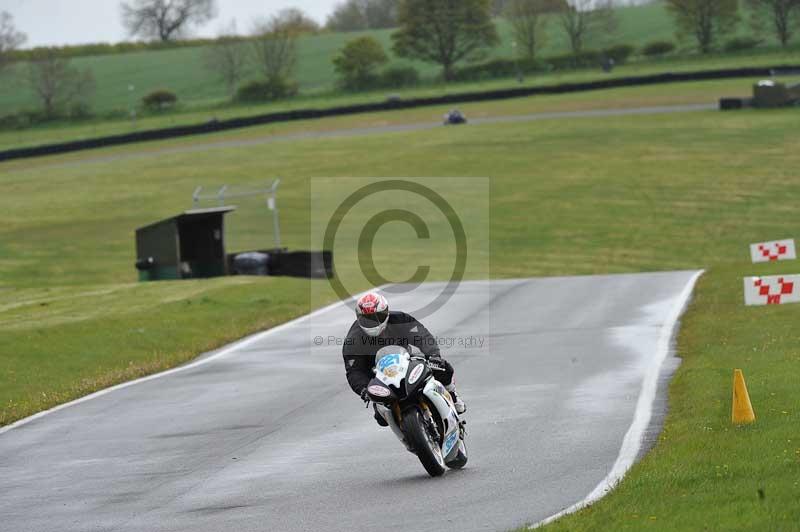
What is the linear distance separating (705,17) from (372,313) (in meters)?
93.5

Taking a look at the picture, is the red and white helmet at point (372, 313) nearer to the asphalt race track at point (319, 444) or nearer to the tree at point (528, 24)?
the asphalt race track at point (319, 444)

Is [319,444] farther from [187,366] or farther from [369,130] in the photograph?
[369,130]

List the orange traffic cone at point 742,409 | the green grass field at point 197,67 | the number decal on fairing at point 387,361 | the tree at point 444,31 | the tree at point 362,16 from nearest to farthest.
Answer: the number decal on fairing at point 387,361 → the orange traffic cone at point 742,409 → the tree at point 444,31 → the green grass field at point 197,67 → the tree at point 362,16

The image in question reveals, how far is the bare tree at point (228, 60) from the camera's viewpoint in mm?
105812

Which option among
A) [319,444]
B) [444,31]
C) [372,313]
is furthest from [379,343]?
[444,31]

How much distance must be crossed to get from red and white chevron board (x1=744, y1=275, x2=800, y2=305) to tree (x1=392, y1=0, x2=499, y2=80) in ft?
266

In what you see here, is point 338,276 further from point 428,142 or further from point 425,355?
point 428,142

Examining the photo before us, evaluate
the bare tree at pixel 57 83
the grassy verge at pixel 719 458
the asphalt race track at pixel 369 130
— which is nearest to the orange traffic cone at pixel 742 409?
the grassy verge at pixel 719 458

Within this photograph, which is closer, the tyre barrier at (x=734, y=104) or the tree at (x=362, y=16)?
the tyre barrier at (x=734, y=104)

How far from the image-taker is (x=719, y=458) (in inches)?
374

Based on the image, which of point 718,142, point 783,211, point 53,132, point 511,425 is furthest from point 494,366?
point 53,132

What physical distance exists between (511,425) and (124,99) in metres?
94.0

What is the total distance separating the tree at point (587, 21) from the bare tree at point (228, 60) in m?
29.5

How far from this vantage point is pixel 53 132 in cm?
8694
